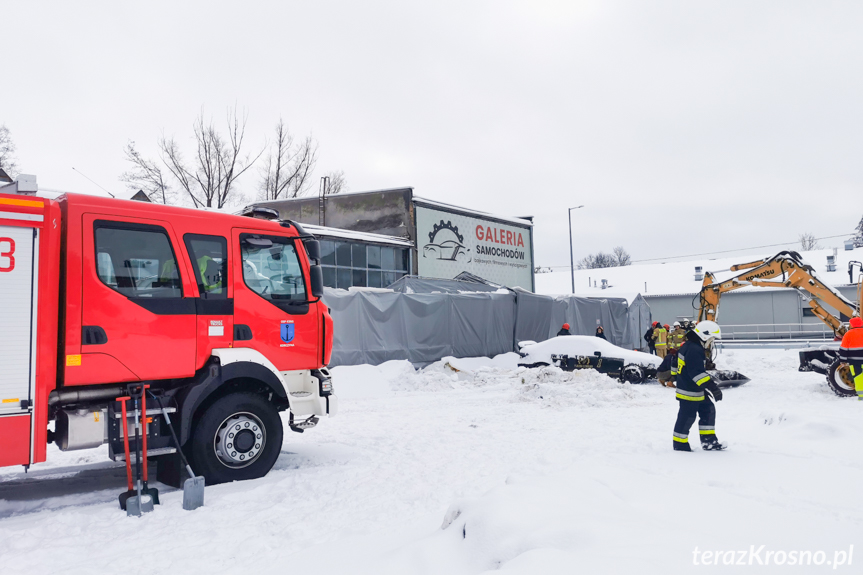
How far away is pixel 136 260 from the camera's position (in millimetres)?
6648

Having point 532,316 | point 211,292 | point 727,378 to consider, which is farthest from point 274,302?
point 532,316

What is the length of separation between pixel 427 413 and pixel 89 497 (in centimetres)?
670

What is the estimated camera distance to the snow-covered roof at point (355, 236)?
22300mm

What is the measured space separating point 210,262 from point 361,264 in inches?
650

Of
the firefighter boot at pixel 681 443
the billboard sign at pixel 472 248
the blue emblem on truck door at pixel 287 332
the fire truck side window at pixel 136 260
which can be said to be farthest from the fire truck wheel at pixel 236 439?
the billboard sign at pixel 472 248

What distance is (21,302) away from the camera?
5766 millimetres

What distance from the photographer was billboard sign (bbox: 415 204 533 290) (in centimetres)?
2648

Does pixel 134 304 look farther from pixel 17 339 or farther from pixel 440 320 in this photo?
pixel 440 320

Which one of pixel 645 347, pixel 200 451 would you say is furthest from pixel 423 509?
pixel 645 347

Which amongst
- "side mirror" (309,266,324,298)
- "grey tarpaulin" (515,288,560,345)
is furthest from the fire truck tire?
"side mirror" (309,266,324,298)

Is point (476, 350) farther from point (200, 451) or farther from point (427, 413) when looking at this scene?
point (200, 451)

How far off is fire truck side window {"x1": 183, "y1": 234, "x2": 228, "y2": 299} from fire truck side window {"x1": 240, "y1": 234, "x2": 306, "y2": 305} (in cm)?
25

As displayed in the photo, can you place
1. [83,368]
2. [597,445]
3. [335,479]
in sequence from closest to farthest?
[83,368] → [335,479] → [597,445]

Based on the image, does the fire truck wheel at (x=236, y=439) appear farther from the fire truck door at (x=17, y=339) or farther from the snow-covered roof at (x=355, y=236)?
the snow-covered roof at (x=355, y=236)
